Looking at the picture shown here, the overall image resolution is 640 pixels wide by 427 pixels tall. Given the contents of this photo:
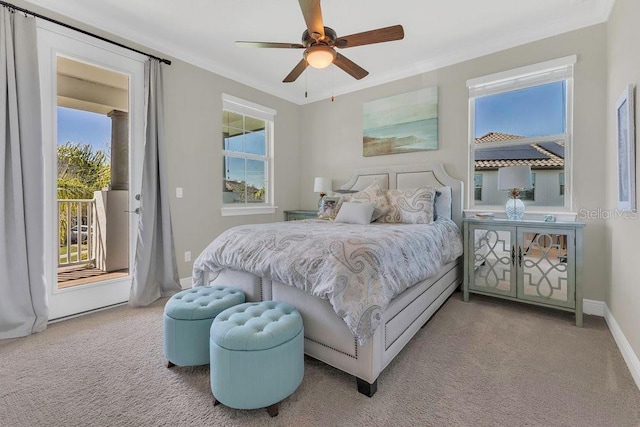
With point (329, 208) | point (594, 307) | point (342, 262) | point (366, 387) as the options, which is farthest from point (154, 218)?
point (594, 307)

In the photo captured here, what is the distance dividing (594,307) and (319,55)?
3.39m

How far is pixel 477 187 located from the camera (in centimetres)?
348

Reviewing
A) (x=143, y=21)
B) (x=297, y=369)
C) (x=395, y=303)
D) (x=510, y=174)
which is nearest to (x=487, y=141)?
(x=510, y=174)

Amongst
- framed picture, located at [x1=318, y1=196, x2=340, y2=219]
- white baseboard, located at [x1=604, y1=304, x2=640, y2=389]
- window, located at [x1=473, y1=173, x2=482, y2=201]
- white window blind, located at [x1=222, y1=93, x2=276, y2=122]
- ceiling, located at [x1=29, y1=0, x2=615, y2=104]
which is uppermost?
ceiling, located at [x1=29, y1=0, x2=615, y2=104]

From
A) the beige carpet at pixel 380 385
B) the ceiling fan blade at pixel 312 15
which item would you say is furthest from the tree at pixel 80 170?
the ceiling fan blade at pixel 312 15

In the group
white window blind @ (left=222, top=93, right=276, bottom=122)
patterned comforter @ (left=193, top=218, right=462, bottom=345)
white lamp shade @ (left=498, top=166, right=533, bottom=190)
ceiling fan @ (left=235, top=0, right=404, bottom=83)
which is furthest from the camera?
white window blind @ (left=222, top=93, right=276, bottom=122)

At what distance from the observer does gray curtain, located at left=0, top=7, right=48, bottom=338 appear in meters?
2.27

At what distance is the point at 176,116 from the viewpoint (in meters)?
3.43

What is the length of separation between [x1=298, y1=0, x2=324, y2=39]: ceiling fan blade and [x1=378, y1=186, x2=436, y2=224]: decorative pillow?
5.96ft

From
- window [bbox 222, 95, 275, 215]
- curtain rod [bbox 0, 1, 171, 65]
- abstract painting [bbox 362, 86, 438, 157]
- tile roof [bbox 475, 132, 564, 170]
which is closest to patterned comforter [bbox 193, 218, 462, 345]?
tile roof [bbox 475, 132, 564, 170]

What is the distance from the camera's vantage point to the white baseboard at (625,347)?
68.2 inches

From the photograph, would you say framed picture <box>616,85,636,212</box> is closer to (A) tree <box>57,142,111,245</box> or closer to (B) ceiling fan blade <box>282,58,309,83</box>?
(B) ceiling fan blade <box>282,58,309,83</box>

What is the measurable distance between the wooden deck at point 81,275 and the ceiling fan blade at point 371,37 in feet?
10.5

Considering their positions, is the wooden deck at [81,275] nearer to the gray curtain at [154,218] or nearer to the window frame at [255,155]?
the gray curtain at [154,218]
